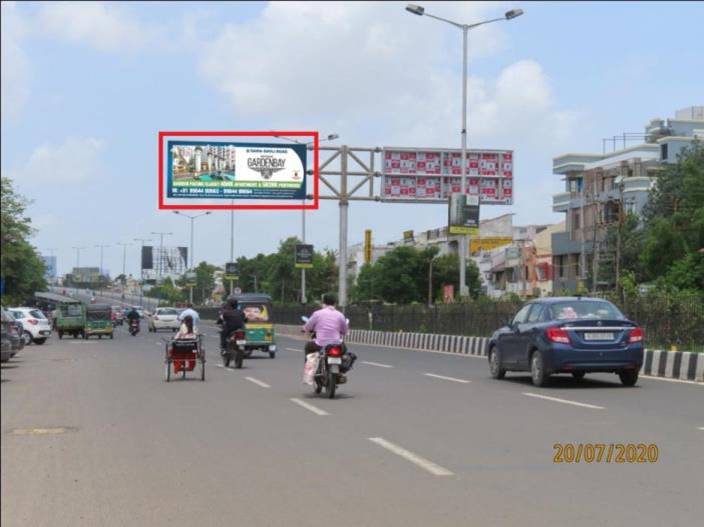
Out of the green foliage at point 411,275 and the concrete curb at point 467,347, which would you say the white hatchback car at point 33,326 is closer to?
the concrete curb at point 467,347

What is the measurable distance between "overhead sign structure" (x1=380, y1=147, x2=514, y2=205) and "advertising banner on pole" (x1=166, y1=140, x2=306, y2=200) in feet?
12.7

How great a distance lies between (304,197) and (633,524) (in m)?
38.4

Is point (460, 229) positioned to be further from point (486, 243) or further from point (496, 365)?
point (486, 243)

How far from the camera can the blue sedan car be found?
17531mm

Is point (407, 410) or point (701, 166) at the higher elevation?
point (701, 166)

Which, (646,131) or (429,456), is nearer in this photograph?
(429,456)

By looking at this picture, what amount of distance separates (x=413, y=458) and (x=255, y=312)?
23.7 meters

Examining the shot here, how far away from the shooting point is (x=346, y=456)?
32.5 feet

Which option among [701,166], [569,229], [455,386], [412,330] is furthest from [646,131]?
[455,386]

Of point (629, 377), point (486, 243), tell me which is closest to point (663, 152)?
point (486, 243)

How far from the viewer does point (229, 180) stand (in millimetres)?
44312

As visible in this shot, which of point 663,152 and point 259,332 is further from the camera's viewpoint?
point 663,152

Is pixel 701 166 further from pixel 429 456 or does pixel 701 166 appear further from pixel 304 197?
pixel 429 456

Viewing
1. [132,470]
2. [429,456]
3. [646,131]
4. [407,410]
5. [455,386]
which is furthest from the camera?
[646,131]
